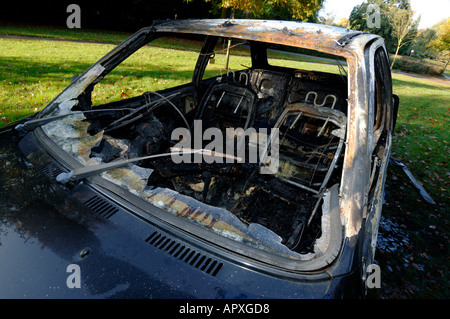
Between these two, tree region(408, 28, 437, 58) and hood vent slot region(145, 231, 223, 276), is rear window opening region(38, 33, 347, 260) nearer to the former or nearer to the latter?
hood vent slot region(145, 231, 223, 276)

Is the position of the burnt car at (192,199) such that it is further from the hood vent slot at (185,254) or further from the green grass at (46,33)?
the green grass at (46,33)

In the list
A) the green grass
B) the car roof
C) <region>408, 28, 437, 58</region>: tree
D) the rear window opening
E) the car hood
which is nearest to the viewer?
the car hood

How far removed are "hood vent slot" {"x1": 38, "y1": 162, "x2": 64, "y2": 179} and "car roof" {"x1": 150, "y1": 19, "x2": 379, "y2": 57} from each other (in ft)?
5.11

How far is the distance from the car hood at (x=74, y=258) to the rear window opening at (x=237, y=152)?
0.29 metres

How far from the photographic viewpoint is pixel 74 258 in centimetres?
112

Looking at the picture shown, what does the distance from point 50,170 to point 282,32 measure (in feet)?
6.30

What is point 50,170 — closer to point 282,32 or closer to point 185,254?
point 185,254

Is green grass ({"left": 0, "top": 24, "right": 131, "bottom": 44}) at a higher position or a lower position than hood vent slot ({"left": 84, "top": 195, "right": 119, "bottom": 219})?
higher

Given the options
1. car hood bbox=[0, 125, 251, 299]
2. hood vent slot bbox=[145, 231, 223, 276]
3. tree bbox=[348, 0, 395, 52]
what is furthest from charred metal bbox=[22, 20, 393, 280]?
tree bbox=[348, 0, 395, 52]

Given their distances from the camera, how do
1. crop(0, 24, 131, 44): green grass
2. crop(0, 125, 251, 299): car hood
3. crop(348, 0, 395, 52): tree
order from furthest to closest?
crop(348, 0, 395, 52): tree < crop(0, 24, 131, 44): green grass < crop(0, 125, 251, 299): car hood

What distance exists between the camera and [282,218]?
2193 millimetres

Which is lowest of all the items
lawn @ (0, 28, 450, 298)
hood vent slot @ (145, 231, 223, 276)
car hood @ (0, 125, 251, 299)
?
lawn @ (0, 28, 450, 298)

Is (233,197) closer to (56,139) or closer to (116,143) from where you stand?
(116,143)

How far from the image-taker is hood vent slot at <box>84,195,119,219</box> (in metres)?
1.36
